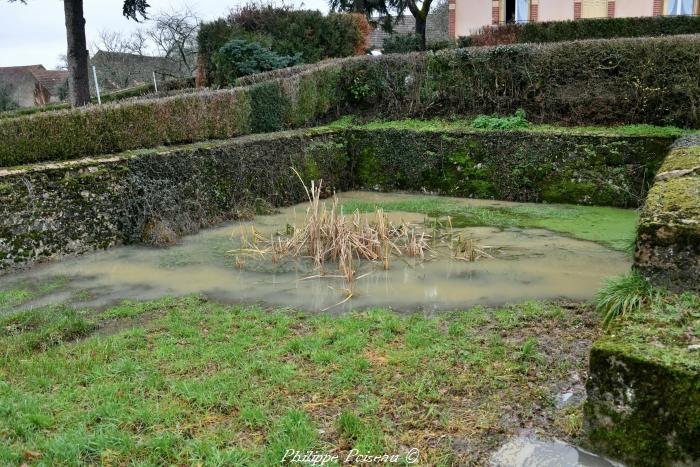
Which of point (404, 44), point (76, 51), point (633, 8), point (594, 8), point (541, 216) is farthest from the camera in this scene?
point (404, 44)

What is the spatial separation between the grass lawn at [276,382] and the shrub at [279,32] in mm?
12685

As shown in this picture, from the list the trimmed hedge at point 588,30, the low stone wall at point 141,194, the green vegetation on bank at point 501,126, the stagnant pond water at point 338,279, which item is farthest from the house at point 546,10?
the stagnant pond water at point 338,279

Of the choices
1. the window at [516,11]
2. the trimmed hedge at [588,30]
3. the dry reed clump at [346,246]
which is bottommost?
the dry reed clump at [346,246]

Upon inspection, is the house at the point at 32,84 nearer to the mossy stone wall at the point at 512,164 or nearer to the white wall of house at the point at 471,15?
the white wall of house at the point at 471,15

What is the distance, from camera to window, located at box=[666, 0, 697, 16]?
20.8m

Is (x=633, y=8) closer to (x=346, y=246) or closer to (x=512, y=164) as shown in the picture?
(x=512, y=164)

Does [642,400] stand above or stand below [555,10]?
below

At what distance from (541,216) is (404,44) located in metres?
14.3

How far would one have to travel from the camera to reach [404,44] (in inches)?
870

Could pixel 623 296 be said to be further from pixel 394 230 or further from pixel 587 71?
pixel 587 71

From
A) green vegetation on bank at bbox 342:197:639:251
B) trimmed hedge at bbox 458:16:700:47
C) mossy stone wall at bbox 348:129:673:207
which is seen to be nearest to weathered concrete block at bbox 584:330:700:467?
green vegetation on bank at bbox 342:197:639:251

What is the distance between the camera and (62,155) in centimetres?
789

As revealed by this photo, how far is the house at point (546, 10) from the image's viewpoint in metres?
21.2

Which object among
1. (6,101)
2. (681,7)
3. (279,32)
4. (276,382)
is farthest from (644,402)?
(6,101)
